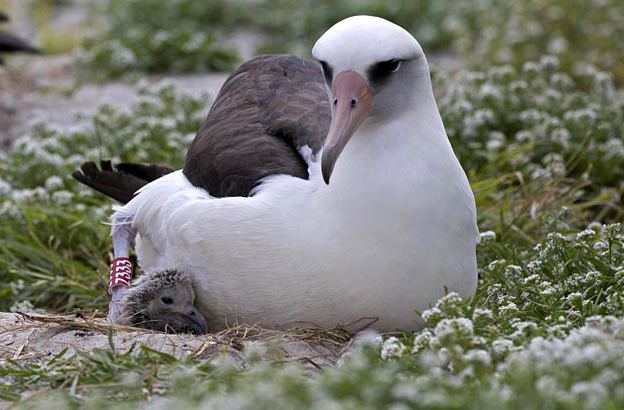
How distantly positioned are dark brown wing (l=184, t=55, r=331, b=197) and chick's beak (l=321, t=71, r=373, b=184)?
1.80 ft

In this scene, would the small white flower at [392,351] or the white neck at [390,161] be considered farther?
the white neck at [390,161]

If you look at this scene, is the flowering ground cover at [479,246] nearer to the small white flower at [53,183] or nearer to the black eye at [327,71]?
the small white flower at [53,183]

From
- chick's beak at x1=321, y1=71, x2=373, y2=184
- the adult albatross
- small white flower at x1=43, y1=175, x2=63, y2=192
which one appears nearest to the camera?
chick's beak at x1=321, y1=71, x2=373, y2=184

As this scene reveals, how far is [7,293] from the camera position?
18.8ft

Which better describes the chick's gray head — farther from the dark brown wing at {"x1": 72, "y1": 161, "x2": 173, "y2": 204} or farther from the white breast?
the dark brown wing at {"x1": 72, "y1": 161, "x2": 173, "y2": 204}

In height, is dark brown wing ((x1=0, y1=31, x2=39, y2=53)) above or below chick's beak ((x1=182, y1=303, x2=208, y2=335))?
above

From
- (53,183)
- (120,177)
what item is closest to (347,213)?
(120,177)

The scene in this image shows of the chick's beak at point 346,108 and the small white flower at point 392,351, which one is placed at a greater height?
the chick's beak at point 346,108

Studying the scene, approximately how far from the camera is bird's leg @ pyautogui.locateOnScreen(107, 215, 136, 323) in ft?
16.6

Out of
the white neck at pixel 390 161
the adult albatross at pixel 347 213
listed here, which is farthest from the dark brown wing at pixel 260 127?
the white neck at pixel 390 161

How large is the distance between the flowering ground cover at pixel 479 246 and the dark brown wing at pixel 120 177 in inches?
16.8

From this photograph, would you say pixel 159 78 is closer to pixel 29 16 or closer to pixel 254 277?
pixel 29 16

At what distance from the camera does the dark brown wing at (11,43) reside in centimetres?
956

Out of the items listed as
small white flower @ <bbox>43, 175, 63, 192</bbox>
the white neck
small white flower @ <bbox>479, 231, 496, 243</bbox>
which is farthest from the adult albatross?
small white flower @ <bbox>43, 175, 63, 192</bbox>
